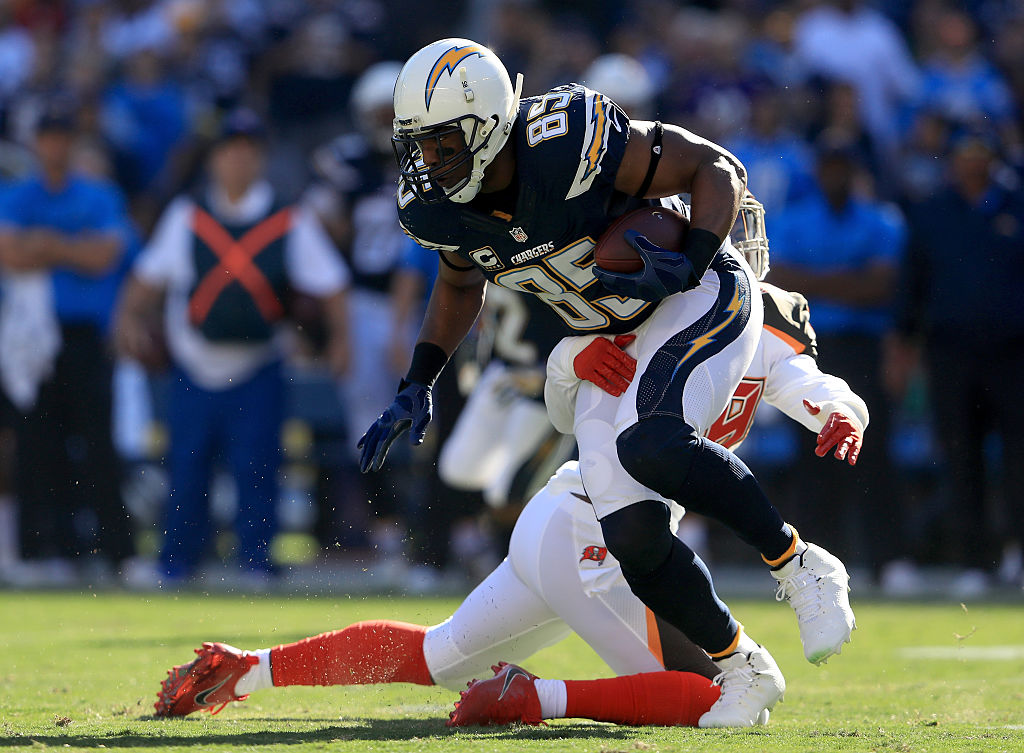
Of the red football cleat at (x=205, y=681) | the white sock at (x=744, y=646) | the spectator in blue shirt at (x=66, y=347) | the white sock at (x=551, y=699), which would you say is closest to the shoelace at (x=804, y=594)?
the white sock at (x=744, y=646)

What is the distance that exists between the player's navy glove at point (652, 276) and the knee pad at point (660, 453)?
1.06 feet

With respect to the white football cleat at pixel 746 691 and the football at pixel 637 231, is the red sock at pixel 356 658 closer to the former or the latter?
the white football cleat at pixel 746 691

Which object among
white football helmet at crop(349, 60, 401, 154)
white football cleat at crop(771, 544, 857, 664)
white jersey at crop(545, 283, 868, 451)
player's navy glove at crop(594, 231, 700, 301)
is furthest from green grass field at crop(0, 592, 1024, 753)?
white football helmet at crop(349, 60, 401, 154)

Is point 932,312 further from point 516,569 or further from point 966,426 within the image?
point 516,569

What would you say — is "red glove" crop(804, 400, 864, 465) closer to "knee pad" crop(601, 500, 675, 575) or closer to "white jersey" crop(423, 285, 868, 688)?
"white jersey" crop(423, 285, 868, 688)

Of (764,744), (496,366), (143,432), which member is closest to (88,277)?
(143,432)

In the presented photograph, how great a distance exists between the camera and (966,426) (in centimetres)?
858

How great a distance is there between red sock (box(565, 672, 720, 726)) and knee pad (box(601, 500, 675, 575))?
368 mm

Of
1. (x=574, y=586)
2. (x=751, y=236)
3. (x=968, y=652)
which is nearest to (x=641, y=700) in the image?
(x=574, y=586)

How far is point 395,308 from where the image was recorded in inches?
351

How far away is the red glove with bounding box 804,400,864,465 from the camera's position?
4074 mm

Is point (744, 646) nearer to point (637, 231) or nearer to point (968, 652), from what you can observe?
point (637, 231)

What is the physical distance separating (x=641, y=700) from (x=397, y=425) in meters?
0.98

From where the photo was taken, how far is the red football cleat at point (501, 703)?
4.03 meters
